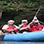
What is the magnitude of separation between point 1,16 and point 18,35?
3236mm

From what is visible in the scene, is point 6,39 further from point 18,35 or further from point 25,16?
point 25,16

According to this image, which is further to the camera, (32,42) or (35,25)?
(35,25)

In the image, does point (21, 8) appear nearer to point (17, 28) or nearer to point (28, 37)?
point (17, 28)

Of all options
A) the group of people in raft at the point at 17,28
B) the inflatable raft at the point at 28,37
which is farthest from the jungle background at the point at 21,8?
the inflatable raft at the point at 28,37

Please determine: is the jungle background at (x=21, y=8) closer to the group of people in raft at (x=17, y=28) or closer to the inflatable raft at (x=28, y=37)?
the group of people in raft at (x=17, y=28)

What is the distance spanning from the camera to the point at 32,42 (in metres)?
4.04

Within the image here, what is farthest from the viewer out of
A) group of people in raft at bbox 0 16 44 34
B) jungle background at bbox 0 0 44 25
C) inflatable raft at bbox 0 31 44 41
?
jungle background at bbox 0 0 44 25

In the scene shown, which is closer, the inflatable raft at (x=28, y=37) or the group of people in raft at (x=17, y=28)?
the inflatable raft at (x=28, y=37)

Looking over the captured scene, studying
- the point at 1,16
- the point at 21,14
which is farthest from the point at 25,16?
the point at 1,16

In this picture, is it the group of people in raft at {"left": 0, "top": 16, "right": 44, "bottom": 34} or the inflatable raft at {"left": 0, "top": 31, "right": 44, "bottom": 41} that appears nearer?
the inflatable raft at {"left": 0, "top": 31, "right": 44, "bottom": 41}

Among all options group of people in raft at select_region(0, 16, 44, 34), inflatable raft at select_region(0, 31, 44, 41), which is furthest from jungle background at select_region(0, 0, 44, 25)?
inflatable raft at select_region(0, 31, 44, 41)

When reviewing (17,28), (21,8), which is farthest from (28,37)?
(21,8)

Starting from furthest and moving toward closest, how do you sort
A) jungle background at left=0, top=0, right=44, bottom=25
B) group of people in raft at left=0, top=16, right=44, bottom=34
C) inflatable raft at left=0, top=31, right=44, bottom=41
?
1. jungle background at left=0, top=0, right=44, bottom=25
2. group of people in raft at left=0, top=16, right=44, bottom=34
3. inflatable raft at left=0, top=31, right=44, bottom=41

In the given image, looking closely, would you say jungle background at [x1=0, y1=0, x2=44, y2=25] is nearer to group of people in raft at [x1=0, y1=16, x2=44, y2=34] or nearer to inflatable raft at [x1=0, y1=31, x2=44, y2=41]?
group of people in raft at [x1=0, y1=16, x2=44, y2=34]
